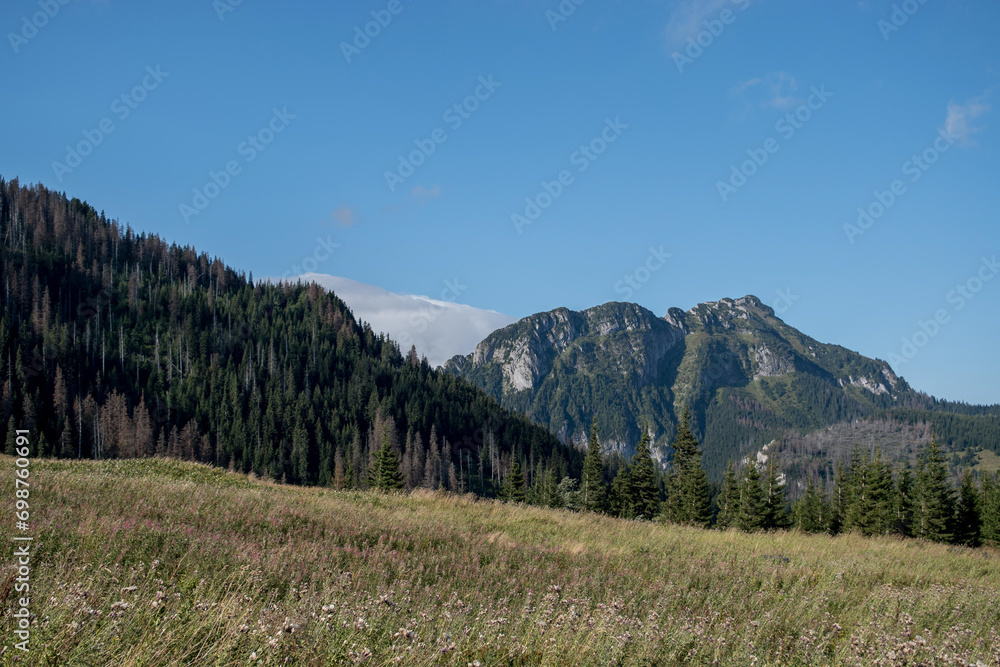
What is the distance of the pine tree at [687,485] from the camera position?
6081 cm

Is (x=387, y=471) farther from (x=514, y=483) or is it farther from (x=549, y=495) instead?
(x=549, y=495)

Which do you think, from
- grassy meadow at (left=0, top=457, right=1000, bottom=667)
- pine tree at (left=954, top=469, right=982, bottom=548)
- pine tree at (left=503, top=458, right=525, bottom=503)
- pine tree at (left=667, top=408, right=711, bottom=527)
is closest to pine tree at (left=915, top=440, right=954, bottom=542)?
pine tree at (left=954, top=469, right=982, bottom=548)

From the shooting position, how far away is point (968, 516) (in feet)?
208

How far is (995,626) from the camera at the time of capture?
8.50m

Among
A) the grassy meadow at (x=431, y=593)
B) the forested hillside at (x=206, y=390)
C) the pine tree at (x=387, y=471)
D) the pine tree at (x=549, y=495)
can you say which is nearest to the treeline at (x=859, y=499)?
the pine tree at (x=549, y=495)

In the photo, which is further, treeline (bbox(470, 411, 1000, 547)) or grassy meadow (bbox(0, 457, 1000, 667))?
treeline (bbox(470, 411, 1000, 547))

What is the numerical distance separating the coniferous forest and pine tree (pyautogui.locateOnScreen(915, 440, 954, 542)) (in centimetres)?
Answer: 21

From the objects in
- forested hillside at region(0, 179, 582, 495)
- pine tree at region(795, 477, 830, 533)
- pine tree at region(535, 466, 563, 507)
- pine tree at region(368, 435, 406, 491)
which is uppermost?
forested hillside at region(0, 179, 582, 495)

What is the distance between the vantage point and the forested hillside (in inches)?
4611

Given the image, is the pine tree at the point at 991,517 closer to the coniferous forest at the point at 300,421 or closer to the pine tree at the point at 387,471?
the coniferous forest at the point at 300,421

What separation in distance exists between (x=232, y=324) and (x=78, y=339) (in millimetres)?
45051

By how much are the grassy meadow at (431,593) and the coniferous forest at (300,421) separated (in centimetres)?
4897

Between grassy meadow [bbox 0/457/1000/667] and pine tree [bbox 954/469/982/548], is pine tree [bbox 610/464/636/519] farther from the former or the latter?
grassy meadow [bbox 0/457/1000/667]

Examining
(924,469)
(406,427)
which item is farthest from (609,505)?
(406,427)
